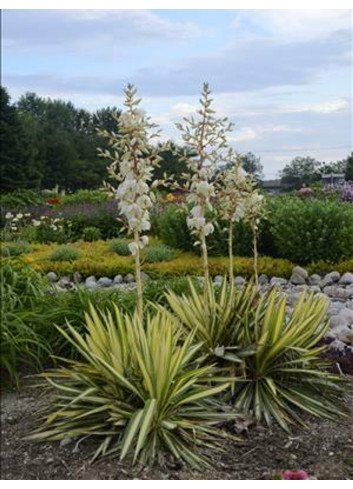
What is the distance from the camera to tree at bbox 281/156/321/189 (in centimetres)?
1834

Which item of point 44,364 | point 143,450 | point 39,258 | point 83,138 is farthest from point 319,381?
point 83,138

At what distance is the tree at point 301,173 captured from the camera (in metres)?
18.3

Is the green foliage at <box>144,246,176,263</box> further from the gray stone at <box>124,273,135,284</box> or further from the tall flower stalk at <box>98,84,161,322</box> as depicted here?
the tall flower stalk at <box>98,84,161,322</box>

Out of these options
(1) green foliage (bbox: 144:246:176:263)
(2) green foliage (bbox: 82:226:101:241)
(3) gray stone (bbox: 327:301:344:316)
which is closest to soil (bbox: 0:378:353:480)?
(3) gray stone (bbox: 327:301:344:316)

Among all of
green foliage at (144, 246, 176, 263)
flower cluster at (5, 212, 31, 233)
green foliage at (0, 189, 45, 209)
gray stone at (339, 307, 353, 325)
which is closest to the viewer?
gray stone at (339, 307, 353, 325)

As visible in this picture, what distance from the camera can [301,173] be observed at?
61.2 ft

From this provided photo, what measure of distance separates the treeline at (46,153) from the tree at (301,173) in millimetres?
9433

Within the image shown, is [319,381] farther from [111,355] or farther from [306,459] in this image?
[111,355]

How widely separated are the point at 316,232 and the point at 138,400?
582 cm

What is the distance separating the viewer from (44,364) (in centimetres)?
392

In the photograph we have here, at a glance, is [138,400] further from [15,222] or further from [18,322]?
[15,222]

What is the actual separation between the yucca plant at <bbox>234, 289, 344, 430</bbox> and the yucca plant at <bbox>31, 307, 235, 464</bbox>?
31cm

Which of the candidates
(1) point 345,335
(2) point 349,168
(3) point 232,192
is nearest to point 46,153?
(2) point 349,168

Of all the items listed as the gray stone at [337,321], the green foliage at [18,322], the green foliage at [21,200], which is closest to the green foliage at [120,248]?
the gray stone at [337,321]
